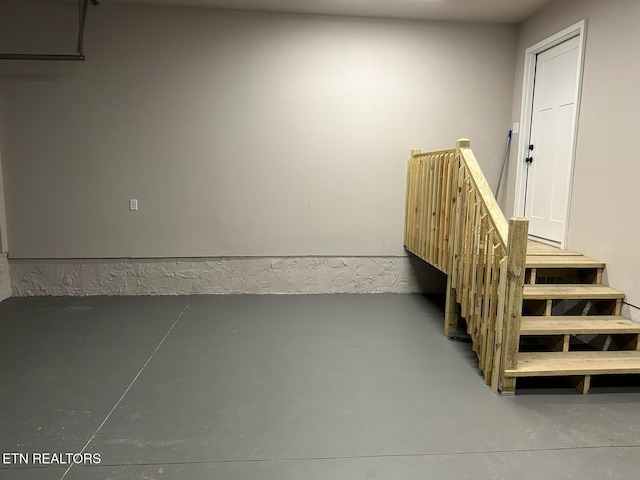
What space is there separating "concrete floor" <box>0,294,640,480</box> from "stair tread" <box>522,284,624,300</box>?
0.67m

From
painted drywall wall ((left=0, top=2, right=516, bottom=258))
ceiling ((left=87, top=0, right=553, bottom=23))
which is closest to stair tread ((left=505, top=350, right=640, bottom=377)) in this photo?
painted drywall wall ((left=0, top=2, right=516, bottom=258))

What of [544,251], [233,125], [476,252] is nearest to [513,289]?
[476,252]

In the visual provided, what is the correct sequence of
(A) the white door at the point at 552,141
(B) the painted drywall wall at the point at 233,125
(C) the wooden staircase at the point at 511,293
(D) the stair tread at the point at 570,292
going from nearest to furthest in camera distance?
1. (C) the wooden staircase at the point at 511,293
2. (D) the stair tread at the point at 570,292
3. (A) the white door at the point at 552,141
4. (B) the painted drywall wall at the point at 233,125

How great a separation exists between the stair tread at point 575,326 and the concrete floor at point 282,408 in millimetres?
380

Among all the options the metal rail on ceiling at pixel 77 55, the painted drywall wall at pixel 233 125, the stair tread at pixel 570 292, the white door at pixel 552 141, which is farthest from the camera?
the painted drywall wall at pixel 233 125

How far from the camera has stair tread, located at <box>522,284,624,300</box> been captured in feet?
10.9

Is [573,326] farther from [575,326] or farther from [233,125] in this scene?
[233,125]

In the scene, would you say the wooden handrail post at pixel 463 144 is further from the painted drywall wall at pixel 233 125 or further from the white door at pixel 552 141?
the painted drywall wall at pixel 233 125

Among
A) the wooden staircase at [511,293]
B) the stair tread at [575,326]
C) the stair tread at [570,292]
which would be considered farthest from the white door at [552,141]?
the stair tread at [575,326]

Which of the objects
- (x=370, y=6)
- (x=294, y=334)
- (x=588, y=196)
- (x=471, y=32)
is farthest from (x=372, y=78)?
(x=294, y=334)

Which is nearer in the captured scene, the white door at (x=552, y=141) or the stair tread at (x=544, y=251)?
the stair tread at (x=544, y=251)

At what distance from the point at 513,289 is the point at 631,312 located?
127cm

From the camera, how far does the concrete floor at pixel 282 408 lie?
2156 millimetres

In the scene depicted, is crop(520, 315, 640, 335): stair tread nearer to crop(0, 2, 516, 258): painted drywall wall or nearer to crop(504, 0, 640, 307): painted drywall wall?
crop(504, 0, 640, 307): painted drywall wall
